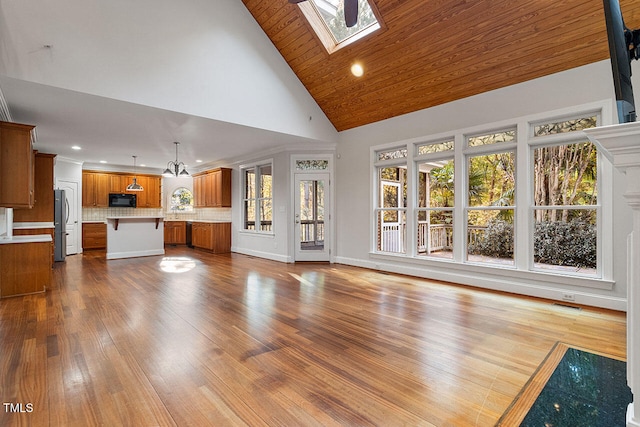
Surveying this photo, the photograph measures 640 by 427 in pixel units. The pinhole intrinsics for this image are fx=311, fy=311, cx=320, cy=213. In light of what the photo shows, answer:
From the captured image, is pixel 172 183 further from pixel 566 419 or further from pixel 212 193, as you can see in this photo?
pixel 566 419

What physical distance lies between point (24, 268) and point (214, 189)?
16.5 ft

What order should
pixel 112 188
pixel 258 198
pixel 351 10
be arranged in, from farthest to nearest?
1. pixel 112 188
2. pixel 258 198
3. pixel 351 10

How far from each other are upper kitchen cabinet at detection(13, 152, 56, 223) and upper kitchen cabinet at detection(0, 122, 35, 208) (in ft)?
8.04

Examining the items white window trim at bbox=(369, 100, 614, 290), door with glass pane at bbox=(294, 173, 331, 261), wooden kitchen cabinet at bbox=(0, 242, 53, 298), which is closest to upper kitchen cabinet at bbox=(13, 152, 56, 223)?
wooden kitchen cabinet at bbox=(0, 242, 53, 298)

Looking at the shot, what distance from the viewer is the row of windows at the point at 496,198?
3932 millimetres

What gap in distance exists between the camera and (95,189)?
364 inches

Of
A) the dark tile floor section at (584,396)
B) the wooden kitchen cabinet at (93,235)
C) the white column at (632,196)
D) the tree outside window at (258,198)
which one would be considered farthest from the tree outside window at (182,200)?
the white column at (632,196)

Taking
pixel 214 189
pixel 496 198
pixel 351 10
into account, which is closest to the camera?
pixel 351 10

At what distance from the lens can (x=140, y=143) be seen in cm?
656

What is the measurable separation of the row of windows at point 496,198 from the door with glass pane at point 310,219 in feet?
4.33

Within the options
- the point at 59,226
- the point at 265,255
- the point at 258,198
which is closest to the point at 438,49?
the point at 258,198

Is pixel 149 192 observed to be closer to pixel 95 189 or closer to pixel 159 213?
pixel 159 213

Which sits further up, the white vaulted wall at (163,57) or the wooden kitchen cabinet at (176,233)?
the white vaulted wall at (163,57)

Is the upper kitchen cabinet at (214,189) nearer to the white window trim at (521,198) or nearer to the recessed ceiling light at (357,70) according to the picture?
the white window trim at (521,198)
